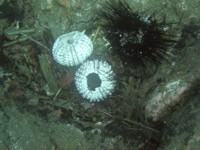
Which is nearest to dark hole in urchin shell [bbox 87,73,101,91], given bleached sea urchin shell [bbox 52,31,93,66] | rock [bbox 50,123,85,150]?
bleached sea urchin shell [bbox 52,31,93,66]

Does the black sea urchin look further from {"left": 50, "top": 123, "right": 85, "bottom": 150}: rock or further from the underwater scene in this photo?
Answer: {"left": 50, "top": 123, "right": 85, "bottom": 150}: rock

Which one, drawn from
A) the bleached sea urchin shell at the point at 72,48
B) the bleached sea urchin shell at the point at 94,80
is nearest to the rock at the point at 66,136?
the bleached sea urchin shell at the point at 94,80

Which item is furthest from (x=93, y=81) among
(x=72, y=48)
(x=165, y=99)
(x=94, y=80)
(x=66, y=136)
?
(x=165, y=99)

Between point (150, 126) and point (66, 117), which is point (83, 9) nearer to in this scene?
point (66, 117)

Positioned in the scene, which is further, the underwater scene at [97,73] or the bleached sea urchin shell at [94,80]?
the bleached sea urchin shell at [94,80]

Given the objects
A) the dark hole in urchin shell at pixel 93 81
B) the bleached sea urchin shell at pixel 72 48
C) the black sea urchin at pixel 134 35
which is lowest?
the dark hole in urchin shell at pixel 93 81

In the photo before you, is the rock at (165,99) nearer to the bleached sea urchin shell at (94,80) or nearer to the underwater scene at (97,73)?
the underwater scene at (97,73)

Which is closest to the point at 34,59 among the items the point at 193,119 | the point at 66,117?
the point at 66,117

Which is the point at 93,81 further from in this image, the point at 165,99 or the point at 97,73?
the point at 165,99
